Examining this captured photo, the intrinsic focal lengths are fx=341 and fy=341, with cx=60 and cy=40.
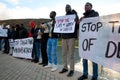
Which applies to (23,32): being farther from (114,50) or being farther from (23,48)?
(114,50)

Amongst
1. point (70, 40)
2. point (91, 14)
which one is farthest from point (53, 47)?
point (91, 14)

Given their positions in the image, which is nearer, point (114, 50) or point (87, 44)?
point (114, 50)

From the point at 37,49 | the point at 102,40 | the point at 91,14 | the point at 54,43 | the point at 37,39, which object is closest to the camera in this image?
the point at 102,40

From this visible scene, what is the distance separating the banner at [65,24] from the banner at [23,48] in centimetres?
530

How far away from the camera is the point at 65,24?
455 inches

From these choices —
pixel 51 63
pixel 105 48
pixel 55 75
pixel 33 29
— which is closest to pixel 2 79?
pixel 55 75

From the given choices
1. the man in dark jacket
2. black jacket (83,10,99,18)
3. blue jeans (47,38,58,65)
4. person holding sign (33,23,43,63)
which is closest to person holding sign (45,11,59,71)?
blue jeans (47,38,58,65)

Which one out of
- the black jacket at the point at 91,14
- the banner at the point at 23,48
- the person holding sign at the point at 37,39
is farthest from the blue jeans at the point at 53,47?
the banner at the point at 23,48

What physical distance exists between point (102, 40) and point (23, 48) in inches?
436

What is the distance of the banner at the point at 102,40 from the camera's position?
22.9 ft

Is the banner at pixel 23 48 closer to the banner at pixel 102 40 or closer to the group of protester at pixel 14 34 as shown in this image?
the group of protester at pixel 14 34

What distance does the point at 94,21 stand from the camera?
8305 millimetres

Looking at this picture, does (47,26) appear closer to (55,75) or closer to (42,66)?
(42,66)

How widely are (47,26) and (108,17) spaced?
586 cm
